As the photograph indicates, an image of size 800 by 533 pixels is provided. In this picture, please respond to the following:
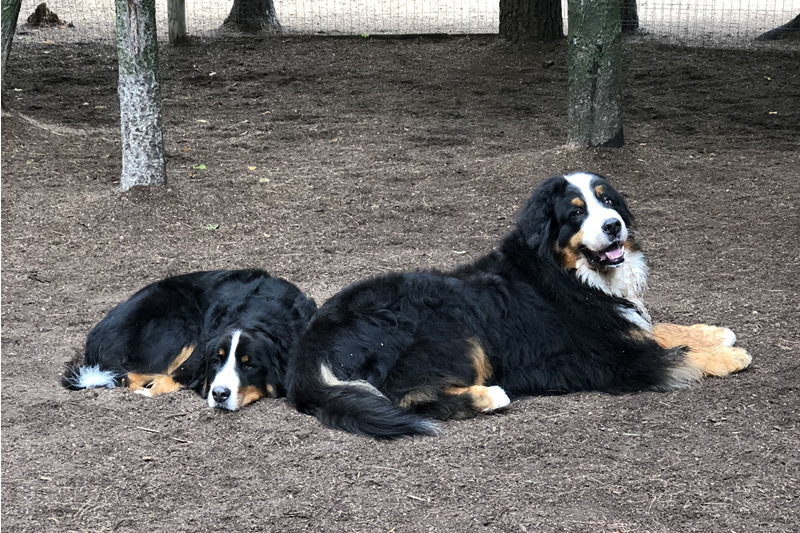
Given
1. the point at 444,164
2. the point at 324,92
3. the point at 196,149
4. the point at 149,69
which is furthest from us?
the point at 324,92

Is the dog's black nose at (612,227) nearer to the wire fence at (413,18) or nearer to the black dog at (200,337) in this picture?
the black dog at (200,337)

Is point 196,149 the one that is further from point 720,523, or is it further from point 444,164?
point 720,523

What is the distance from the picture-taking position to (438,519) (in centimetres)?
359

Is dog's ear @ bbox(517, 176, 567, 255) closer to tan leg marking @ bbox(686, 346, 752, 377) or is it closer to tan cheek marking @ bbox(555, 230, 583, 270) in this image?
tan cheek marking @ bbox(555, 230, 583, 270)

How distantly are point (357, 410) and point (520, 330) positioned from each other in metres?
1.10

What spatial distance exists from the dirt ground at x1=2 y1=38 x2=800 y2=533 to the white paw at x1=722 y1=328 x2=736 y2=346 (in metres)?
0.20

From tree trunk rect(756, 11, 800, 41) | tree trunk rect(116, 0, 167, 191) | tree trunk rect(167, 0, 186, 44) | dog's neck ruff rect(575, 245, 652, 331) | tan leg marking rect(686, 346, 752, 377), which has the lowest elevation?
→ tan leg marking rect(686, 346, 752, 377)

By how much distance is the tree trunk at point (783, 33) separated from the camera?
50.7ft

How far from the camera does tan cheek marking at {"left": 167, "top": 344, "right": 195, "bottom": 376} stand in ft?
17.9

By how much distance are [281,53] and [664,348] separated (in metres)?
11.8

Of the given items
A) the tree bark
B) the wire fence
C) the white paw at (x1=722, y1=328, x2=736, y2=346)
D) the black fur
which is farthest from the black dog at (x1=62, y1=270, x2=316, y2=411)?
the tree bark

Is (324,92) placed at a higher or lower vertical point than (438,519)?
higher

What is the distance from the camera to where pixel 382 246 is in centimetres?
765

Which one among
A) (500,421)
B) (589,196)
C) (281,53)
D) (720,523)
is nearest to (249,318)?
(500,421)
